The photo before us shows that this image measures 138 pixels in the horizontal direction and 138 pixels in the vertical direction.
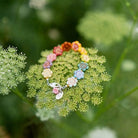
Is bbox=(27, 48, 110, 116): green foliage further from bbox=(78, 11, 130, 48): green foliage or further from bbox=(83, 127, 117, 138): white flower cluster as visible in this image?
bbox=(83, 127, 117, 138): white flower cluster

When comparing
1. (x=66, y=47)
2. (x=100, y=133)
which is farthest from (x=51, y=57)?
(x=100, y=133)

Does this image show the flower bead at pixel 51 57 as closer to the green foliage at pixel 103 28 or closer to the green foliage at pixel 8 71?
the green foliage at pixel 8 71

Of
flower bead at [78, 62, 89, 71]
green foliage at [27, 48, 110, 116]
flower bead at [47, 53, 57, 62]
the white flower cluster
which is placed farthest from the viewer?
the white flower cluster

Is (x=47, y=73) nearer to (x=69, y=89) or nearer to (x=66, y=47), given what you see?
(x=69, y=89)

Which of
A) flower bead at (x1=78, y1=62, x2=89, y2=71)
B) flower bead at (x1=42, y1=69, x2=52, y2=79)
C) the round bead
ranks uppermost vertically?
flower bead at (x1=42, y1=69, x2=52, y2=79)

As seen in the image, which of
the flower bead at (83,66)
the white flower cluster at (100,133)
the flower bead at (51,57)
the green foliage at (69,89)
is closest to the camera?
the green foliage at (69,89)

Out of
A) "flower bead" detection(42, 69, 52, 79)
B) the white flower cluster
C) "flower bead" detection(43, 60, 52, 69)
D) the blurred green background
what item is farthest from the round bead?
the white flower cluster

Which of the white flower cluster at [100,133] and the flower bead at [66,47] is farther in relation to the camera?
the white flower cluster at [100,133]

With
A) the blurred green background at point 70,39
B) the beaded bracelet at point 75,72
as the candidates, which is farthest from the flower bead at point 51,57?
the blurred green background at point 70,39
